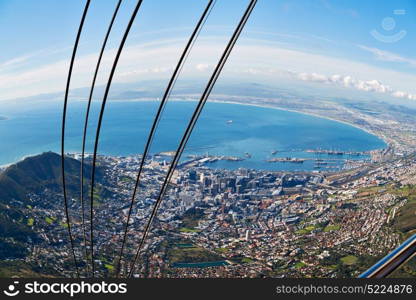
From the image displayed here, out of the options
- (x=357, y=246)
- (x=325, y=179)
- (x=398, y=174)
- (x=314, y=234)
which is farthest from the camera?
(x=325, y=179)

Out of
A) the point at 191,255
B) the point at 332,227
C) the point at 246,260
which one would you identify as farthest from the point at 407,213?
the point at 191,255

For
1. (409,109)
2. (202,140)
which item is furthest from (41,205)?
(409,109)

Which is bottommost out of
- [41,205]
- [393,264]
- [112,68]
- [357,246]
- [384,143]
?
[357,246]

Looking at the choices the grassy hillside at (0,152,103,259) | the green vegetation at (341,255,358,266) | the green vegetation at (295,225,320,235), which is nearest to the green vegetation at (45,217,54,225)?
the grassy hillside at (0,152,103,259)

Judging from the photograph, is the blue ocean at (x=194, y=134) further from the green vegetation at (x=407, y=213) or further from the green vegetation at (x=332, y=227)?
the green vegetation at (x=332, y=227)

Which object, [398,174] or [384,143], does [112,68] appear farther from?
[384,143]

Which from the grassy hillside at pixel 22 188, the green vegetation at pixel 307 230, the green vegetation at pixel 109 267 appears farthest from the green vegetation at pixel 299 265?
the grassy hillside at pixel 22 188
